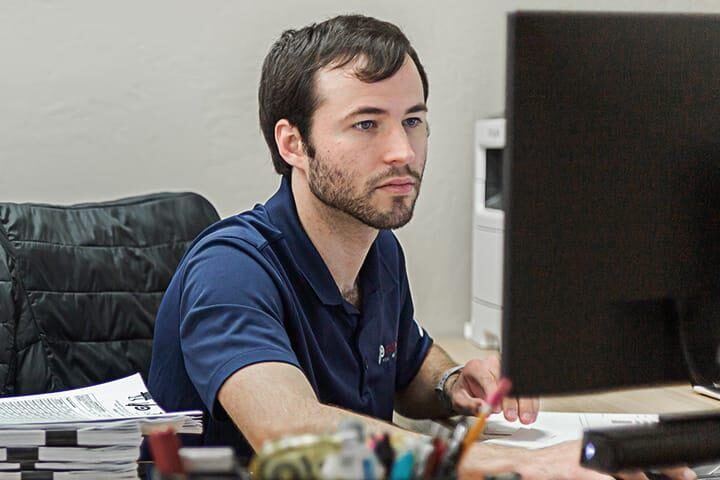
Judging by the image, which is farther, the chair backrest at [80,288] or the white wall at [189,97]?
the white wall at [189,97]

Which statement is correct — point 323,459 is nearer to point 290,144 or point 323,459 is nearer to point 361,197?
point 361,197

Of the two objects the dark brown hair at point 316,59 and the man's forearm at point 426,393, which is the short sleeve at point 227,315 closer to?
the dark brown hair at point 316,59

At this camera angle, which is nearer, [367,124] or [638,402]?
[367,124]

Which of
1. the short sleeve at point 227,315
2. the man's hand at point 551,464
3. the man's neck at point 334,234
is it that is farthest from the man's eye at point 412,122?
the man's hand at point 551,464

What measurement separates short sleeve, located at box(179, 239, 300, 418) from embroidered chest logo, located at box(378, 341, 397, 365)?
0.26 metres

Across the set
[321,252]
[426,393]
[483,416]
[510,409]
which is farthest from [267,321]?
[483,416]

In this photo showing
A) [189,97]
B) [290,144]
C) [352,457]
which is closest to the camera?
[352,457]

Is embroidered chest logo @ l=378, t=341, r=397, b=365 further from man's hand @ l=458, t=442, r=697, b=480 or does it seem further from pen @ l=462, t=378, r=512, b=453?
pen @ l=462, t=378, r=512, b=453

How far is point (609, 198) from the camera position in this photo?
3.14 feet

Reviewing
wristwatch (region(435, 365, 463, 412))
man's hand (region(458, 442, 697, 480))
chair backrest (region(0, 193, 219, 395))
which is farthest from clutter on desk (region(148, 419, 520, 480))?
chair backrest (region(0, 193, 219, 395))

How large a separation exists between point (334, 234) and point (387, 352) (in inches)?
8.6

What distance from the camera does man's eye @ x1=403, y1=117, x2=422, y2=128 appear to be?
62.9 inches

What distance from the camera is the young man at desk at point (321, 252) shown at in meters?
1.43

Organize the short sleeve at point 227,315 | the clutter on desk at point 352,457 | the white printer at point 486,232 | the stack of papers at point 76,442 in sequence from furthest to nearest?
the white printer at point 486,232 < the short sleeve at point 227,315 < the stack of papers at point 76,442 < the clutter on desk at point 352,457
